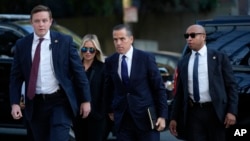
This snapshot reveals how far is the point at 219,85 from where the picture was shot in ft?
22.1

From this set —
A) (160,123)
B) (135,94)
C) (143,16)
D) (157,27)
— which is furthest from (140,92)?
(157,27)

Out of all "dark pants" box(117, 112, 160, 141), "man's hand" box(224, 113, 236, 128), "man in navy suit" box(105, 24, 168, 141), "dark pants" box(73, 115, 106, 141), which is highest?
"man in navy suit" box(105, 24, 168, 141)

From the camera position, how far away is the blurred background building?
968 inches

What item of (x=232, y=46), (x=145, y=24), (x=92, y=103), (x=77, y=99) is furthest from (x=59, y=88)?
(x=145, y=24)

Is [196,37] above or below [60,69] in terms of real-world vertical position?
above

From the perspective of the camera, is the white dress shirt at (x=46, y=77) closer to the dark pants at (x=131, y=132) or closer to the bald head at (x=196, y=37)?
the dark pants at (x=131, y=132)

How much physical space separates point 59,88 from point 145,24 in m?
23.1

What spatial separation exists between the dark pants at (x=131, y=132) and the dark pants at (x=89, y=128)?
125 cm

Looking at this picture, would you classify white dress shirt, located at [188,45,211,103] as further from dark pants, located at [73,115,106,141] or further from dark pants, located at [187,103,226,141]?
dark pants, located at [73,115,106,141]

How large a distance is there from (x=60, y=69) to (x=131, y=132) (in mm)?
951

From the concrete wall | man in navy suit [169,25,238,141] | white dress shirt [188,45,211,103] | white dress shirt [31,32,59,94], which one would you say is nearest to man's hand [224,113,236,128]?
man in navy suit [169,25,238,141]

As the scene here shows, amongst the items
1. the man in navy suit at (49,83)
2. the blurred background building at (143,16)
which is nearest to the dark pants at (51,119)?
the man in navy suit at (49,83)

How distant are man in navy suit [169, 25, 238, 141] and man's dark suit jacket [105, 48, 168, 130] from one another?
262 mm

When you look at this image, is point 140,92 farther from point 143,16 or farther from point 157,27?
point 157,27
